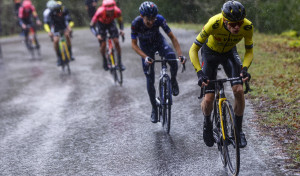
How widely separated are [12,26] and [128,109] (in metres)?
34.6

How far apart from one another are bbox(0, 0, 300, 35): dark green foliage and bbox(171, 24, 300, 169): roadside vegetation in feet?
8.11

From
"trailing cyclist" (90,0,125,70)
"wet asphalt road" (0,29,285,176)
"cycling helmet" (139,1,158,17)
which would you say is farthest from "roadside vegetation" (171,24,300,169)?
"trailing cyclist" (90,0,125,70)

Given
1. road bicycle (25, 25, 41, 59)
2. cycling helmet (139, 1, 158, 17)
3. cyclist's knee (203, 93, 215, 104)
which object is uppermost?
cycling helmet (139, 1, 158, 17)

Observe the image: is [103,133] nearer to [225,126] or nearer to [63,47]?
[225,126]

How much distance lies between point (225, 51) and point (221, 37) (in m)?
0.28

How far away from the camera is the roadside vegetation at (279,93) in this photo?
6339 millimetres

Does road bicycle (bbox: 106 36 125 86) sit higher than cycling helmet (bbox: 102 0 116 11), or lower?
lower

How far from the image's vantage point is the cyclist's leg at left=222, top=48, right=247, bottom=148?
16.8 feet

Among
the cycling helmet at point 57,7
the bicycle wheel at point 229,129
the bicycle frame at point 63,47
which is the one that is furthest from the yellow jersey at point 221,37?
the bicycle frame at point 63,47

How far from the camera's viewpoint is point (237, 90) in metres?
5.08

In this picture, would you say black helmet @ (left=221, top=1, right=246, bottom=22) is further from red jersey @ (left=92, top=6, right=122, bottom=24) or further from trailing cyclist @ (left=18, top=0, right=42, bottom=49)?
trailing cyclist @ (left=18, top=0, right=42, bottom=49)

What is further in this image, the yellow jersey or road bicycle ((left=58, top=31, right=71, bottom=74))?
road bicycle ((left=58, top=31, right=71, bottom=74))

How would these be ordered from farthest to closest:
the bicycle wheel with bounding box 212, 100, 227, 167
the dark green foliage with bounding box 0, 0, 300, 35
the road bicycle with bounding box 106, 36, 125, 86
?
the dark green foliage with bounding box 0, 0, 300, 35 < the road bicycle with bounding box 106, 36, 125, 86 < the bicycle wheel with bounding box 212, 100, 227, 167

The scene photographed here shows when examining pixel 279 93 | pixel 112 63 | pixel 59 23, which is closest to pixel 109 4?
pixel 112 63
